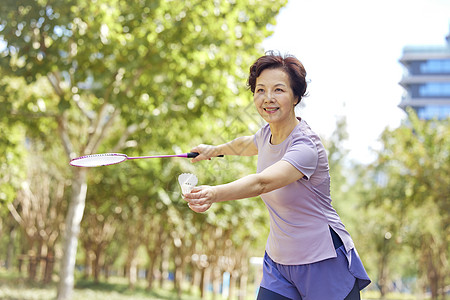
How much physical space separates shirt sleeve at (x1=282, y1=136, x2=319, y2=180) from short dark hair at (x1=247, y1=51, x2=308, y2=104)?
250 millimetres

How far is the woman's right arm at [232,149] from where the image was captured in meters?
3.14

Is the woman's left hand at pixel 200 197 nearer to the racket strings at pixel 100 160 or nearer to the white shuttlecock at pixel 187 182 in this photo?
the white shuttlecock at pixel 187 182

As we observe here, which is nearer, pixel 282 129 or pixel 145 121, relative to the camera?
pixel 282 129

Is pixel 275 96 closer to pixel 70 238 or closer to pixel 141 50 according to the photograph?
pixel 141 50

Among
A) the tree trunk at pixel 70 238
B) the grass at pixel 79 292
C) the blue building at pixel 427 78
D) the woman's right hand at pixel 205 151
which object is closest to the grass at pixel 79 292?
the grass at pixel 79 292

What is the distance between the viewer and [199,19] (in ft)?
33.7

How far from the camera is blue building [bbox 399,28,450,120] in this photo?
80.8 meters

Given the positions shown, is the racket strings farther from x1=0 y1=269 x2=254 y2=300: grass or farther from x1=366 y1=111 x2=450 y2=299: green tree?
x1=366 y1=111 x2=450 y2=299: green tree

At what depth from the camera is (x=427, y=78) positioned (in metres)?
81.1

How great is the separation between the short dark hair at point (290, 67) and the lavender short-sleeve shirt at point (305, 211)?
0.17 m

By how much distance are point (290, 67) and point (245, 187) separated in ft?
2.30

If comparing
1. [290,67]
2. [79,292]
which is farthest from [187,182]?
[79,292]

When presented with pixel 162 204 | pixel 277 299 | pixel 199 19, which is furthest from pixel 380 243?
pixel 277 299

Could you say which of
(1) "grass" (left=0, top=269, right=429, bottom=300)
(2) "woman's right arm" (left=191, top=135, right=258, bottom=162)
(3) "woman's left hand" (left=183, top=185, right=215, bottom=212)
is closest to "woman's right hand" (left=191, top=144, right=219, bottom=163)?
(2) "woman's right arm" (left=191, top=135, right=258, bottom=162)
